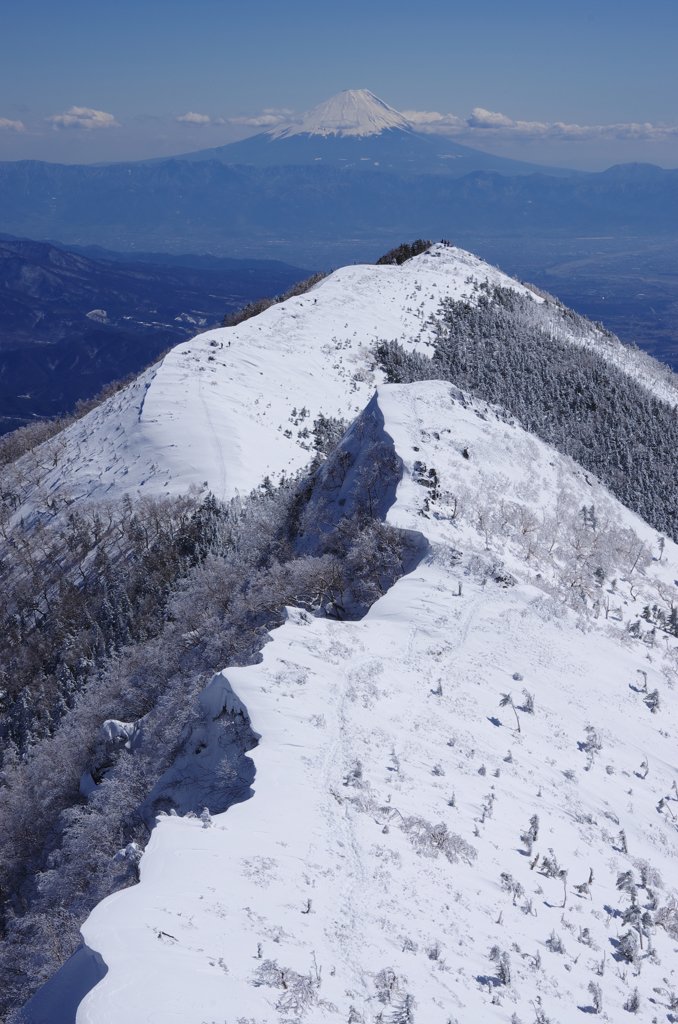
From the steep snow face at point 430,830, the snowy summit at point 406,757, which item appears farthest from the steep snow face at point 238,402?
the steep snow face at point 430,830

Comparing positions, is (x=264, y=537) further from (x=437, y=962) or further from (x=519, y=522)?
(x=437, y=962)

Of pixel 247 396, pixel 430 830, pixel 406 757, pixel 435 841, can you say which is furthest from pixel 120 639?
pixel 247 396

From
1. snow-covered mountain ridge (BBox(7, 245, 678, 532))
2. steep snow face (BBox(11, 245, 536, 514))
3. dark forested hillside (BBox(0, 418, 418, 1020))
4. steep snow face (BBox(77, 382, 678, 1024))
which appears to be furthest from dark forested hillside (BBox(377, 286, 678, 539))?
steep snow face (BBox(77, 382, 678, 1024))

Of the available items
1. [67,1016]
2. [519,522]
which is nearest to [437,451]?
[519,522]

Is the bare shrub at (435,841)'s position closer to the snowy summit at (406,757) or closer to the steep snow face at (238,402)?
the snowy summit at (406,757)

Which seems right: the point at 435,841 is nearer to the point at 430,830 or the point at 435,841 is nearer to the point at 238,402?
the point at 430,830

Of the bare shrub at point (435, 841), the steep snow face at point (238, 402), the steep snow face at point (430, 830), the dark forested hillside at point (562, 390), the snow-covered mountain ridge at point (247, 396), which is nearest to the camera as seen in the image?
the steep snow face at point (430, 830)
